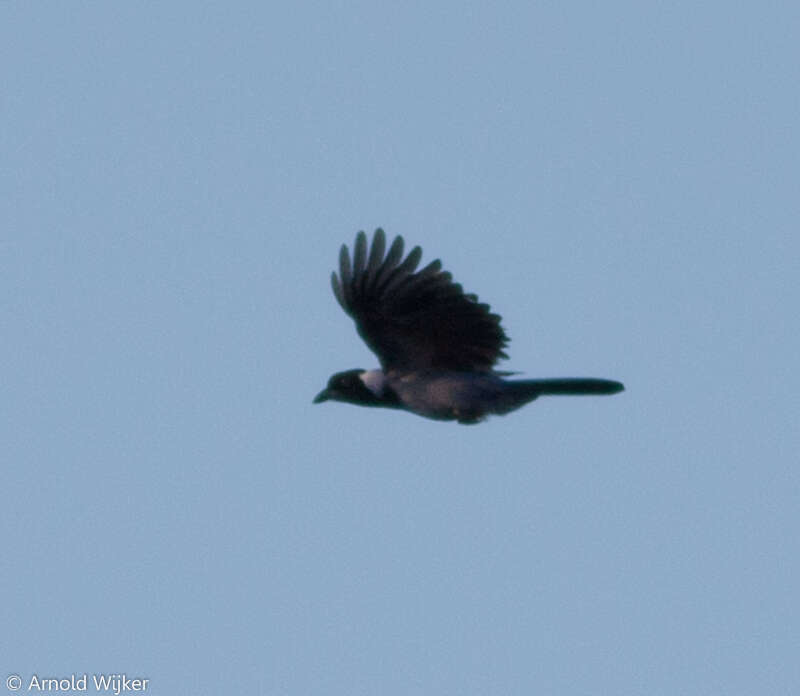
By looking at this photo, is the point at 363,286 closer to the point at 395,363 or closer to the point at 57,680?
the point at 395,363

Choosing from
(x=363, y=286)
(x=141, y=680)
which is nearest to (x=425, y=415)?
(x=363, y=286)

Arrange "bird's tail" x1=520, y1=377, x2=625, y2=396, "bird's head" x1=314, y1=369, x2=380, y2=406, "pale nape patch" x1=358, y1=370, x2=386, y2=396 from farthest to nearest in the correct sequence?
1. "bird's head" x1=314, y1=369, x2=380, y2=406
2. "pale nape patch" x1=358, y1=370, x2=386, y2=396
3. "bird's tail" x1=520, y1=377, x2=625, y2=396

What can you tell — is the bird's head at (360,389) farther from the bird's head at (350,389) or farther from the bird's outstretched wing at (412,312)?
the bird's outstretched wing at (412,312)

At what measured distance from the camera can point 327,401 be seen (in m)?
11.5

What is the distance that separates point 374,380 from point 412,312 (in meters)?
0.72

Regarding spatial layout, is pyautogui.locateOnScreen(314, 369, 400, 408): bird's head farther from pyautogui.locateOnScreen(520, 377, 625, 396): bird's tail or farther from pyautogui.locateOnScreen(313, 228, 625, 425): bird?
pyautogui.locateOnScreen(520, 377, 625, 396): bird's tail

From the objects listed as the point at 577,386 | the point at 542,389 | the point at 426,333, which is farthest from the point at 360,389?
the point at 577,386

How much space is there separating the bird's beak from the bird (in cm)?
84

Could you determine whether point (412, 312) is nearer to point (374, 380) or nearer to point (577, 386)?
point (374, 380)

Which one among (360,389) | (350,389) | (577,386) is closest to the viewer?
(577,386)

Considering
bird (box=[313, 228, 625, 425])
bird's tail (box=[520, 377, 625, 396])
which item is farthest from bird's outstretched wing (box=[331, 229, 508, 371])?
bird's tail (box=[520, 377, 625, 396])

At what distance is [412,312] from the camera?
10.5 meters

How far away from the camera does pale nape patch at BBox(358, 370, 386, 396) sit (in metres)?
10.8

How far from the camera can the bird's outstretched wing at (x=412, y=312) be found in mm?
10477
